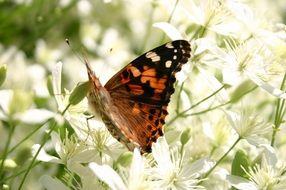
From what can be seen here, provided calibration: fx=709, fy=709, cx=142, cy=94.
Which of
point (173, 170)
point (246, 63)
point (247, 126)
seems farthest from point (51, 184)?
point (246, 63)

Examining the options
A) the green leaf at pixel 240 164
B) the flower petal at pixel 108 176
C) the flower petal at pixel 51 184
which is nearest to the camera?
the flower petal at pixel 108 176

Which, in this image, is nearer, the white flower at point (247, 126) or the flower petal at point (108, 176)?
the flower petal at point (108, 176)

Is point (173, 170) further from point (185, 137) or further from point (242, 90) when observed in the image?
point (242, 90)

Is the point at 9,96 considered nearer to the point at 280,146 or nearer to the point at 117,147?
the point at 117,147

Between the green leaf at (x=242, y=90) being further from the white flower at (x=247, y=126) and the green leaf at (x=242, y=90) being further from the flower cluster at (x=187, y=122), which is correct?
the white flower at (x=247, y=126)

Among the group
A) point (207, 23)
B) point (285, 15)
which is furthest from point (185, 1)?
point (285, 15)

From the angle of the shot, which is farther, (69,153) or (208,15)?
(208,15)

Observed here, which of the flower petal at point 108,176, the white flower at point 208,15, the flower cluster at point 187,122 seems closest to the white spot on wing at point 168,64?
the flower cluster at point 187,122
